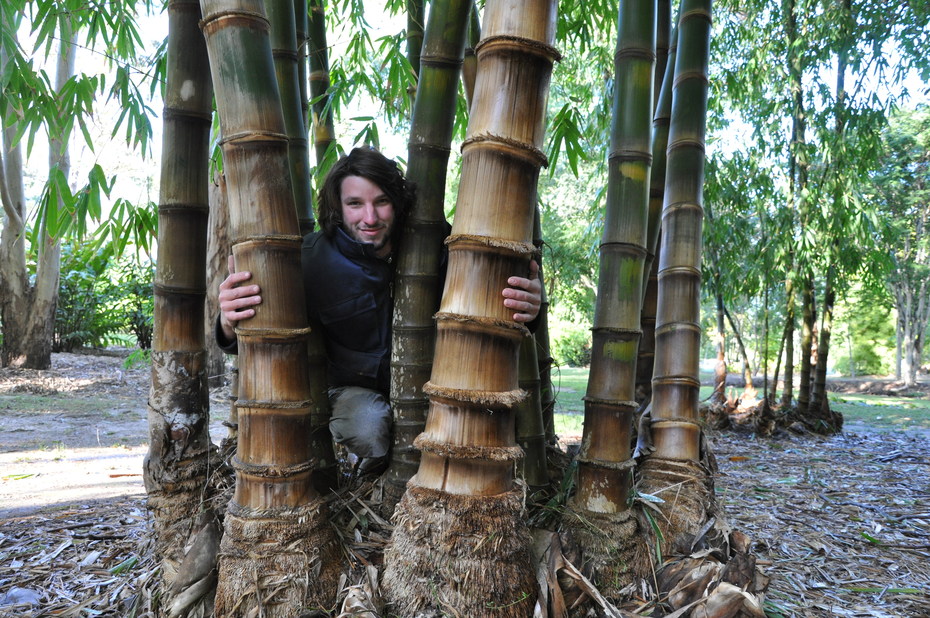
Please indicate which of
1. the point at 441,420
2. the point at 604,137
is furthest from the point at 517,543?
the point at 604,137

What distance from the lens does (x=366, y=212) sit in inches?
76.4

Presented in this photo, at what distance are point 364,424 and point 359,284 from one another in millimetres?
428

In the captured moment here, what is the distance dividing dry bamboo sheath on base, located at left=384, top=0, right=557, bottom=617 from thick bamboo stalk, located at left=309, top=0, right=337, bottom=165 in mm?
1380

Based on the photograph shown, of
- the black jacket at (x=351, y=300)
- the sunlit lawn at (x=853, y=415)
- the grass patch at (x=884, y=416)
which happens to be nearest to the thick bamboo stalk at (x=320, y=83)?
the black jacket at (x=351, y=300)

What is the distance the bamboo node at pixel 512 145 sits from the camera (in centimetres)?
132

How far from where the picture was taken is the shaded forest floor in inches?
78.3

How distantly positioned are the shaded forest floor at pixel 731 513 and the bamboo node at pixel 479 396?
24.6 inches

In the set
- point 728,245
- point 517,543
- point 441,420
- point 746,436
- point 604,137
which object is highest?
point 604,137

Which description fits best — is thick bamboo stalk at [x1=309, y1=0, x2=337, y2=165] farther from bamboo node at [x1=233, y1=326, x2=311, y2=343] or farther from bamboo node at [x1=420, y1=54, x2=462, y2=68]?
bamboo node at [x1=233, y1=326, x2=311, y2=343]

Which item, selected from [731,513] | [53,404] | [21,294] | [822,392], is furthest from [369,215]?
[21,294]

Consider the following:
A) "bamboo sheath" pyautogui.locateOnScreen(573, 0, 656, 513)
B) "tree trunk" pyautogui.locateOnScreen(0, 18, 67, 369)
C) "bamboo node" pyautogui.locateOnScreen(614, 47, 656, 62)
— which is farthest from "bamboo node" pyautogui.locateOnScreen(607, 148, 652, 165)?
"tree trunk" pyautogui.locateOnScreen(0, 18, 67, 369)

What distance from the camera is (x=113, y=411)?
5.91 meters

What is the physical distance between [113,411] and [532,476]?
5.35m

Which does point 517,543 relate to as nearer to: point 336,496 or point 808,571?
point 336,496
